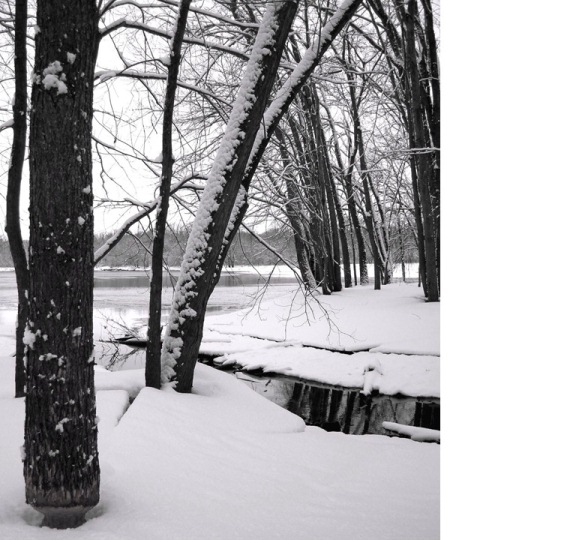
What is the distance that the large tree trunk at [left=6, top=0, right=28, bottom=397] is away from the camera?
265 cm

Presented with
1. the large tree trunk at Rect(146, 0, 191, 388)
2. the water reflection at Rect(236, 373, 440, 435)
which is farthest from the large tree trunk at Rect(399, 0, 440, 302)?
the large tree trunk at Rect(146, 0, 191, 388)

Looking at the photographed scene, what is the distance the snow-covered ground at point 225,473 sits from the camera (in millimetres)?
1569

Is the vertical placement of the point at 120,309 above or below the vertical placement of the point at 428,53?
below

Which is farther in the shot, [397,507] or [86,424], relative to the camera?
[397,507]

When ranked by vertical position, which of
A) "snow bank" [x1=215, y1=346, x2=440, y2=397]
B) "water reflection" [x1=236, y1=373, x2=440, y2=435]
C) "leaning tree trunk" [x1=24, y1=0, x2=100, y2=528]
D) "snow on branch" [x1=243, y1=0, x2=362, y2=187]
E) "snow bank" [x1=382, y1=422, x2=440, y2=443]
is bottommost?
"water reflection" [x1=236, y1=373, x2=440, y2=435]

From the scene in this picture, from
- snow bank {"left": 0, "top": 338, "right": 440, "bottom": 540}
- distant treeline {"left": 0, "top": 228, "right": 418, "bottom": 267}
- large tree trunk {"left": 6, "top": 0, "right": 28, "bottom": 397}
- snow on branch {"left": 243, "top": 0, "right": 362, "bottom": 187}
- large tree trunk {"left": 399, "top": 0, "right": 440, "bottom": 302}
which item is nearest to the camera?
snow bank {"left": 0, "top": 338, "right": 440, "bottom": 540}

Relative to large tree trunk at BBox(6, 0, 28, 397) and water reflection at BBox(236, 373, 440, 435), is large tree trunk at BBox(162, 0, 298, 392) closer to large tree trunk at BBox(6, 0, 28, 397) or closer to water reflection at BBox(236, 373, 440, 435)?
large tree trunk at BBox(6, 0, 28, 397)

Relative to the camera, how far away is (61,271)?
141 centimetres

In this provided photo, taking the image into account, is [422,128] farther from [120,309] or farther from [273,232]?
[120,309]

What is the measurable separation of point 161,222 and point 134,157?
1.69 ft
